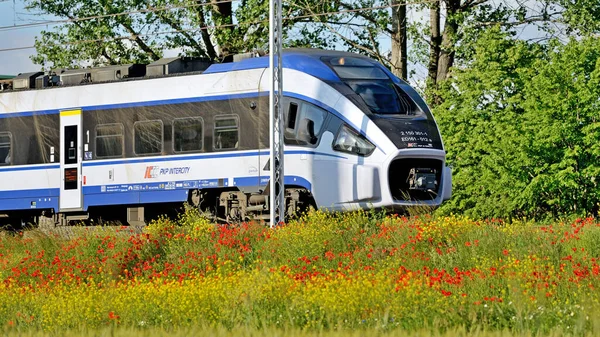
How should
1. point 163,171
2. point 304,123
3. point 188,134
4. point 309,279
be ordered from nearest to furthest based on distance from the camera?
point 309,279, point 304,123, point 188,134, point 163,171

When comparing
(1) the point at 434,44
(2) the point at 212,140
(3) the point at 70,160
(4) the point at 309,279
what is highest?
(1) the point at 434,44

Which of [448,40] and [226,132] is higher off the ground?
[448,40]

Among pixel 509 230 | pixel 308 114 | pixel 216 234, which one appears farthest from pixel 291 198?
pixel 509 230

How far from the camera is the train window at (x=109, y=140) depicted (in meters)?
25.1

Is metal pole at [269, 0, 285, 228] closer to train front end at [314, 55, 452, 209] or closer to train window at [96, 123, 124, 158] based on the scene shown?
train front end at [314, 55, 452, 209]

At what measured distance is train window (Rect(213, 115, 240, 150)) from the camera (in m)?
23.3

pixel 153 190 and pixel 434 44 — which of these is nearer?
pixel 153 190

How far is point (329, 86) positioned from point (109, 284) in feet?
26.7

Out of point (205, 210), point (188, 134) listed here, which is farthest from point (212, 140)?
point (205, 210)

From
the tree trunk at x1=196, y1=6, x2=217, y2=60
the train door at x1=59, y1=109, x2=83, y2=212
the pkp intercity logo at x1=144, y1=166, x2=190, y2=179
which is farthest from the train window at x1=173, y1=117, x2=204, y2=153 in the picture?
the tree trunk at x1=196, y1=6, x2=217, y2=60

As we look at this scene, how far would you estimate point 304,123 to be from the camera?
22.2m

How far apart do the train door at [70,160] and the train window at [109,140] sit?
0.57m

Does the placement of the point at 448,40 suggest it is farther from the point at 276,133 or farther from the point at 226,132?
the point at 276,133

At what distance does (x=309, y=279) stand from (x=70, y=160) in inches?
535
